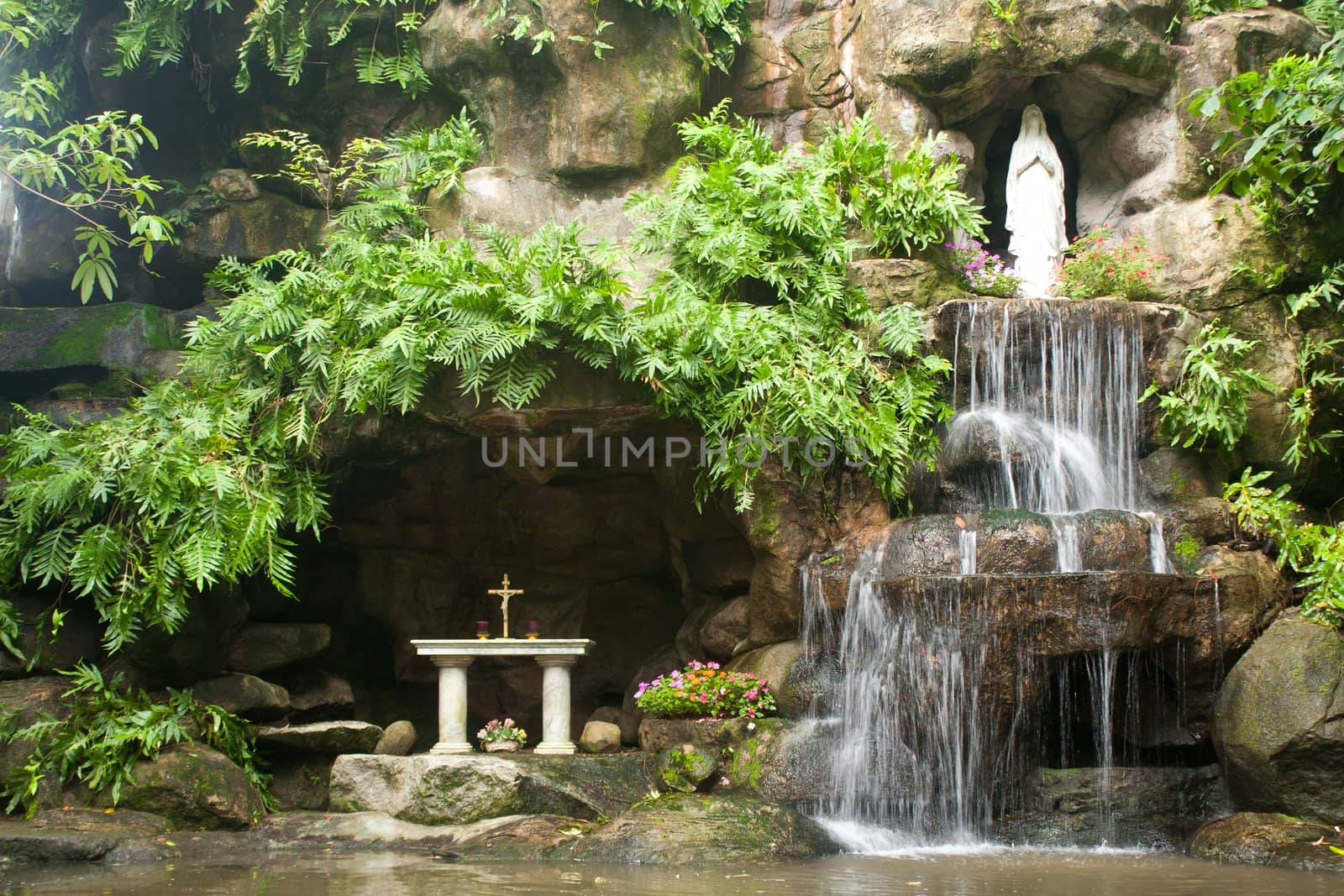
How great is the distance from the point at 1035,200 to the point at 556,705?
7357 millimetres

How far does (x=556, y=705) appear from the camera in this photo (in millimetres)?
9469

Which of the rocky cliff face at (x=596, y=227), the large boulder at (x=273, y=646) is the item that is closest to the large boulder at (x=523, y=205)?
the rocky cliff face at (x=596, y=227)

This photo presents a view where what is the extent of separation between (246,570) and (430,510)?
12.1 ft

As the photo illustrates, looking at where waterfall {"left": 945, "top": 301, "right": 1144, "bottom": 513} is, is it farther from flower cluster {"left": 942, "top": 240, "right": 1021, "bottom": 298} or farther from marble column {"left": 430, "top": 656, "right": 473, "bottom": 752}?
marble column {"left": 430, "top": 656, "right": 473, "bottom": 752}

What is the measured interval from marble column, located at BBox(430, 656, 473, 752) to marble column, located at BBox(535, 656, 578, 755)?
25.5 inches

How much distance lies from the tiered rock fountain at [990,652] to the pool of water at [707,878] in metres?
0.82

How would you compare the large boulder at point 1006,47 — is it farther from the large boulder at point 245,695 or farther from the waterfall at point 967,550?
the large boulder at point 245,695

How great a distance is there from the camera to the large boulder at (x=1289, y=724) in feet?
24.2

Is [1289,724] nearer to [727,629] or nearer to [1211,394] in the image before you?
[1211,394]

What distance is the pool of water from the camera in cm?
564

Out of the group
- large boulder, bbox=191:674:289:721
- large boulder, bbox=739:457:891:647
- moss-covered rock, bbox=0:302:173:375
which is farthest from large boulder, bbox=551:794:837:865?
moss-covered rock, bbox=0:302:173:375

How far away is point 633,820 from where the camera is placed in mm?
7297

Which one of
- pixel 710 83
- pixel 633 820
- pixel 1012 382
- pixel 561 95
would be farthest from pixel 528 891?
pixel 710 83

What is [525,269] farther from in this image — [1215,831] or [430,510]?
[1215,831]
